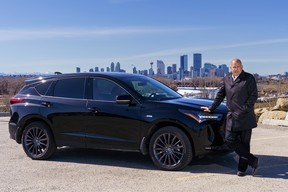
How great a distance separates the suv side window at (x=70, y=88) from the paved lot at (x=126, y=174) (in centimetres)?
130

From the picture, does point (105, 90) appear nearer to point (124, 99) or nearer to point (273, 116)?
point (124, 99)

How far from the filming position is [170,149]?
6.98m

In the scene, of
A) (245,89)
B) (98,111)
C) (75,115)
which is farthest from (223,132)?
(75,115)

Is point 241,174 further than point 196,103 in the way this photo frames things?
No

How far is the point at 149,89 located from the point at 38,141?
2490 mm

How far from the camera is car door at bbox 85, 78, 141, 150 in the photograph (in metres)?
7.30

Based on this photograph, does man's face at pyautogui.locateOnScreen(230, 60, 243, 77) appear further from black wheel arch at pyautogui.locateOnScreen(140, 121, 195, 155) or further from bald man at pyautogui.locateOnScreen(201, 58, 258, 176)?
black wheel arch at pyautogui.locateOnScreen(140, 121, 195, 155)

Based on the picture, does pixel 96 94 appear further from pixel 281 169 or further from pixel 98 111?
pixel 281 169

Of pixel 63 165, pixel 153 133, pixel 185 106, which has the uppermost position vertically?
pixel 185 106

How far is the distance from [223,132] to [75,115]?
2.82 m

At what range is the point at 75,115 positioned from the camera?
25.7ft

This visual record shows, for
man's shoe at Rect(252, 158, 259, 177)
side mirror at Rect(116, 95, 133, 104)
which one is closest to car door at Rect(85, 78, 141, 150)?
side mirror at Rect(116, 95, 133, 104)

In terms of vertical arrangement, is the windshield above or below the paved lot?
above

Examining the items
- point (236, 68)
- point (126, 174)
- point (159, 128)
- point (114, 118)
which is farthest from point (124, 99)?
point (236, 68)
